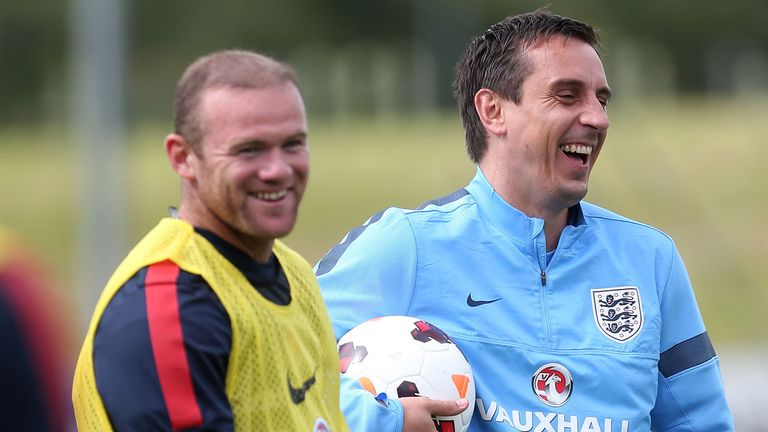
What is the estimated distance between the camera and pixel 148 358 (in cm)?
278

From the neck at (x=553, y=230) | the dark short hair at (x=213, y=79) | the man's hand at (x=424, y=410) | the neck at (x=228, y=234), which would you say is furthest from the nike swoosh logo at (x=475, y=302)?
the dark short hair at (x=213, y=79)

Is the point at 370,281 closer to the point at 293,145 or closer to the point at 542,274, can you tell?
the point at 542,274

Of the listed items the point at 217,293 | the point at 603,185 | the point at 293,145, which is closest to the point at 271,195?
the point at 293,145

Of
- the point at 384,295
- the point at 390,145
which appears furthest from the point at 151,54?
the point at 384,295

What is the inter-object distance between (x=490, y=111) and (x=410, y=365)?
102cm

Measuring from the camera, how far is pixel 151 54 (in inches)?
1465

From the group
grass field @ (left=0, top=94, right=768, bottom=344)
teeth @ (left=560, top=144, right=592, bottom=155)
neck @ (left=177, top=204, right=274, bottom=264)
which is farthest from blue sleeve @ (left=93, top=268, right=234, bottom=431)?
grass field @ (left=0, top=94, right=768, bottom=344)

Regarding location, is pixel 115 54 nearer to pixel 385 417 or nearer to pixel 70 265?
pixel 70 265

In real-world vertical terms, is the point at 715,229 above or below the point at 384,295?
below

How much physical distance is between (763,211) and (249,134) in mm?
17549

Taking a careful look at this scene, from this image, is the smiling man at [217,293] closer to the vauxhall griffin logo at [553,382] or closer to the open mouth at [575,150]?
the vauxhall griffin logo at [553,382]

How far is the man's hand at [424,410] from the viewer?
12.2 feet

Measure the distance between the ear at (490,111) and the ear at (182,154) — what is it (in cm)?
161

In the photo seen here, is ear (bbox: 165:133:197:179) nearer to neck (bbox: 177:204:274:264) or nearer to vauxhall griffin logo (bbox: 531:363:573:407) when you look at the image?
neck (bbox: 177:204:274:264)
